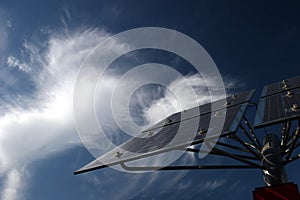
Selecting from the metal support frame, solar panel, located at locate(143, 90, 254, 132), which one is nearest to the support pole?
the metal support frame

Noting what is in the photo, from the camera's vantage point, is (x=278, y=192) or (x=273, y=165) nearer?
(x=278, y=192)

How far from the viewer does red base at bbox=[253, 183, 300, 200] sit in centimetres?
791

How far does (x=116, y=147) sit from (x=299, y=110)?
778 centimetres

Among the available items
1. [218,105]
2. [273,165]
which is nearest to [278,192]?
[273,165]

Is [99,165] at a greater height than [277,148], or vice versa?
[99,165]

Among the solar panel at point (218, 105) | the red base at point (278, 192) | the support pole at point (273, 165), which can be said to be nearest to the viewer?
the red base at point (278, 192)

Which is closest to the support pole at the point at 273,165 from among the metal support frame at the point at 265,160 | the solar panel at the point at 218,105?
the metal support frame at the point at 265,160

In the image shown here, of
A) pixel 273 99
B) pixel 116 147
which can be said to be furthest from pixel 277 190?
pixel 116 147

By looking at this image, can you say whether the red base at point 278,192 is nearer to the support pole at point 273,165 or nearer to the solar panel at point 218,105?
the support pole at point 273,165

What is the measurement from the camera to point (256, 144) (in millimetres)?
12406

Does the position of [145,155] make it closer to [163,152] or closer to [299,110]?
[163,152]

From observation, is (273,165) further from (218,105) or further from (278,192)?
(218,105)

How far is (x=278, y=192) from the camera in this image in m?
8.13

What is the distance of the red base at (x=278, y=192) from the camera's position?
312 inches
